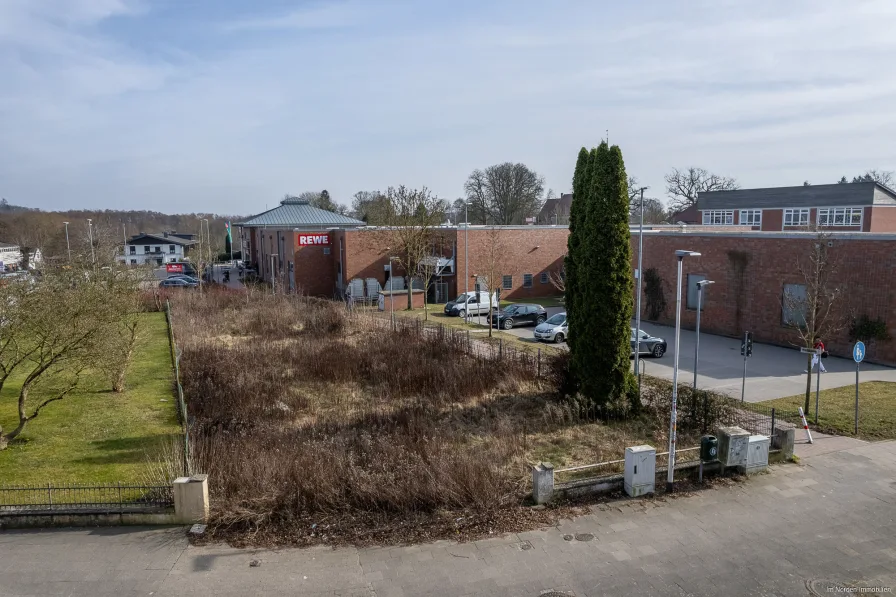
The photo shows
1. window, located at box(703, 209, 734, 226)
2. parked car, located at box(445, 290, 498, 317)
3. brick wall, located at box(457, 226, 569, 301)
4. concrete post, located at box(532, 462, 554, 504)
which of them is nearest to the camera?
concrete post, located at box(532, 462, 554, 504)

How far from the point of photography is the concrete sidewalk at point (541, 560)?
821 centimetres

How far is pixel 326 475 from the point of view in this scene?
10.5m

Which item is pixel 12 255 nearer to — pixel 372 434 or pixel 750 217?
pixel 372 434

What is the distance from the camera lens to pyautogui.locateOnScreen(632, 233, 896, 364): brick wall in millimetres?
21625

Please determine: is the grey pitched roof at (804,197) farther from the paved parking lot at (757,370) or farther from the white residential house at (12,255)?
the white residential house at (12,255)

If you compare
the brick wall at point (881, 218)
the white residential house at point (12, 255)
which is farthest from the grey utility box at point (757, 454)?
the white residential house at point (12, 255)

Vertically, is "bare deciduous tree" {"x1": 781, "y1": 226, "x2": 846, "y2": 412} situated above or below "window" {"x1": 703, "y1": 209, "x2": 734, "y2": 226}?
below

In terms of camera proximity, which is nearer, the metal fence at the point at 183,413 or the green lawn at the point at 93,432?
the metal fence at the point at 183,413

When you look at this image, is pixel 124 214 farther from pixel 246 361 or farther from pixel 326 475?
pixel 326 475

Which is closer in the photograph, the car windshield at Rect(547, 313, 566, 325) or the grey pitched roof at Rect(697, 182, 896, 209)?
the car windshield at Rect(547, 313, 566, 325)

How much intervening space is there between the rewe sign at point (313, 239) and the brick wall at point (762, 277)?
21.0 meters

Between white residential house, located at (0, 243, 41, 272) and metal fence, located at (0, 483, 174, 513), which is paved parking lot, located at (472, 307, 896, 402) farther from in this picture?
white residential house, located at (0, 243, 41, 272)

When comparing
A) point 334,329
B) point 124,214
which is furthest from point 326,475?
point 124,214

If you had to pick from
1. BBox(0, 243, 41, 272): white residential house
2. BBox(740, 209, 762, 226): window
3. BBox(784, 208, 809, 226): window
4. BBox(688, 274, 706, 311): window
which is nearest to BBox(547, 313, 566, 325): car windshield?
BBox(688, 274, 706, 311): window
